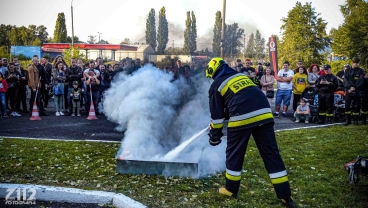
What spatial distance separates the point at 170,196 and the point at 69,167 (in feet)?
7.52

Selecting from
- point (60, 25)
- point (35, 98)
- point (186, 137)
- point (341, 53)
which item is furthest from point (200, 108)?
point (60, 25)

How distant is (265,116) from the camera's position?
186 inches

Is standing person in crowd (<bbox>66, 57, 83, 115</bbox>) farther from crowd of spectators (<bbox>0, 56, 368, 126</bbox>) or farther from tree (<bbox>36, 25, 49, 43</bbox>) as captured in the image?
tree (<bbox>36, 25, 49, 43</bbox>)

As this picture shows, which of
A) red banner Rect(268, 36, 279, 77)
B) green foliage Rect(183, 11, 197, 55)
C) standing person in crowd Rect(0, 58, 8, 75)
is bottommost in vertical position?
standing person in crowd Rect(0, 58, 8, 75)

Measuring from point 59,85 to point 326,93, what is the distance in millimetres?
9572

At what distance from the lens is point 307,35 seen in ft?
94.0

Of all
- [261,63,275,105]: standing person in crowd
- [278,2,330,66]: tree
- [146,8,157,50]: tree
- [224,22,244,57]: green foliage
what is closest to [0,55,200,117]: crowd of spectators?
[146,8,157,50]: tree

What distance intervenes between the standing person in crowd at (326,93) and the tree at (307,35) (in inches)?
705

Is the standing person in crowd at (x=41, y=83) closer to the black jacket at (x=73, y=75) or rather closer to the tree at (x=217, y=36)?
the black jacket at (x=73, y=75)

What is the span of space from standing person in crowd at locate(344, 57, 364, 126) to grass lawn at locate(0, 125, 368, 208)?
2.95 metres

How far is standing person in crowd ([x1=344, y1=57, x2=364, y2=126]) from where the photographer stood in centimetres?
1066

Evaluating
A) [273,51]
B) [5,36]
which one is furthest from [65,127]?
[5,36]

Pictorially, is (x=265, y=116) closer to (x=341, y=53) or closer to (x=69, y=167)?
(x=69, y=167)

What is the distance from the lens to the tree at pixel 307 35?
2841 centimetres
